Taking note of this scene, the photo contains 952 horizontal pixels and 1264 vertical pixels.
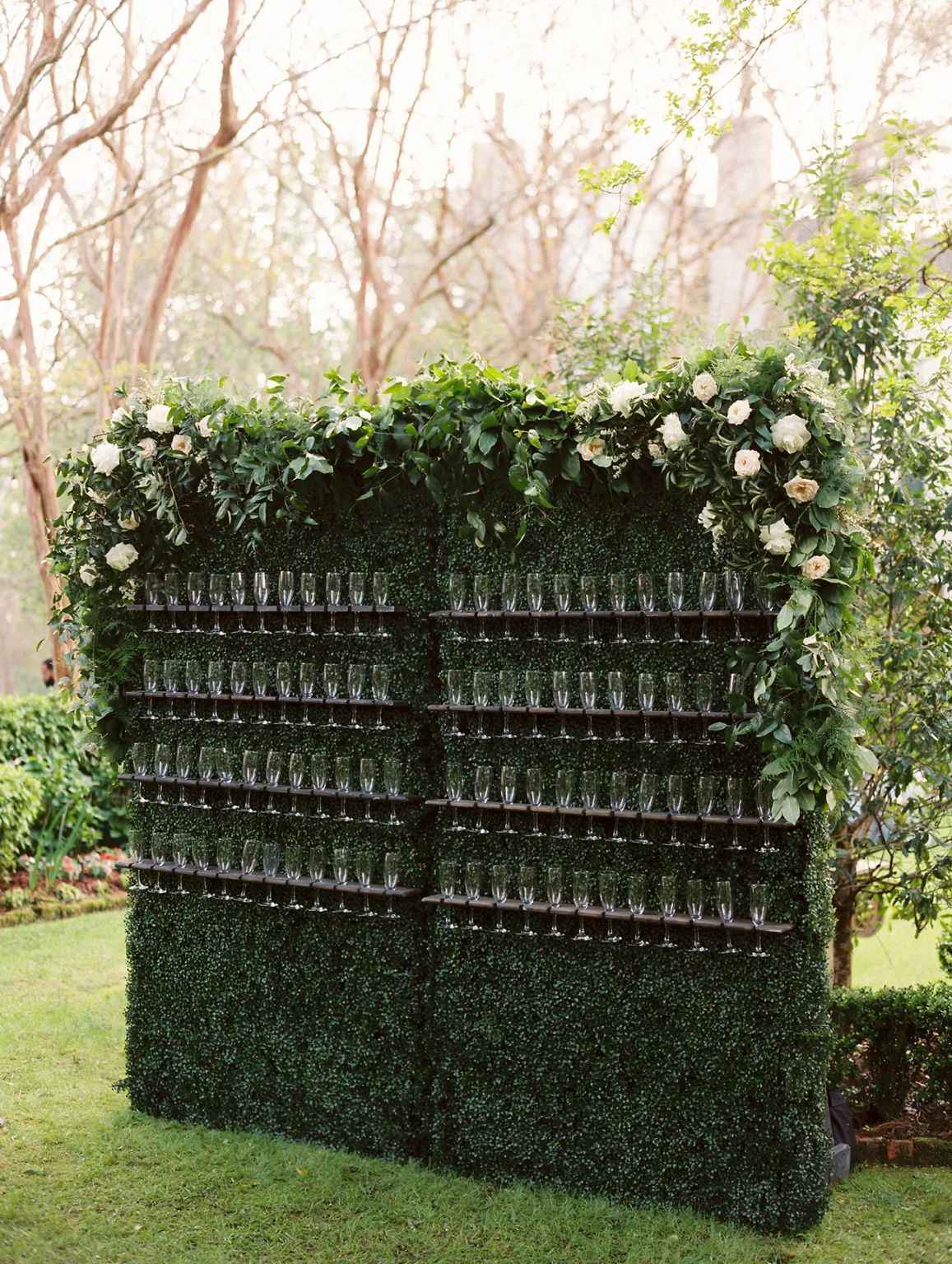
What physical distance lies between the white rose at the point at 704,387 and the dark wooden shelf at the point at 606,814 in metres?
1.44

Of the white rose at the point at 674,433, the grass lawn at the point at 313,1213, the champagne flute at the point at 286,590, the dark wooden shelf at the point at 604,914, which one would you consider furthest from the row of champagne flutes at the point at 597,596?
the grass lawn at the point at 313,1213

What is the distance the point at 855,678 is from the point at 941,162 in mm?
10535

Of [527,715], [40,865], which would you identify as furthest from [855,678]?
[40,865]

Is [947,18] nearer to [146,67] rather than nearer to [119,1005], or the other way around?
[146,67]

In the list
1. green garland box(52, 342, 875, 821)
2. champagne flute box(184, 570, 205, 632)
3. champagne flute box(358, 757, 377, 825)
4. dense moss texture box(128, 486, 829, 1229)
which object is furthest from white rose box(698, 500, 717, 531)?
champagne flute box(184, 570, 205, 632)

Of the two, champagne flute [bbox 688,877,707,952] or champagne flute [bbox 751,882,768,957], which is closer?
champagne flute [bbox 751,882,768,957]

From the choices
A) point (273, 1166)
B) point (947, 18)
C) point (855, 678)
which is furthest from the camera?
point (947, 18)

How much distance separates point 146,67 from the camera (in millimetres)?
9367

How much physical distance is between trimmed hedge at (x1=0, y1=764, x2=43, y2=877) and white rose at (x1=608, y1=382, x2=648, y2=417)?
638 cm

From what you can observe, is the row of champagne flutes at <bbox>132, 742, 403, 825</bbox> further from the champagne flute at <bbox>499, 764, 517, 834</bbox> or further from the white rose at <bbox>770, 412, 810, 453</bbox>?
the white rose at <bbox>770, 412, 810, 453</bbox>

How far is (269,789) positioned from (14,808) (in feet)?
15.7

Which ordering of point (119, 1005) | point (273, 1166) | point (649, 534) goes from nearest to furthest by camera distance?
point (649, 534) → point (273, 1166) → point (119, 1005)

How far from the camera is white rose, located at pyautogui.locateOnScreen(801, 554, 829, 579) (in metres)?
4.14

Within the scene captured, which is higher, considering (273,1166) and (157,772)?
(157,772)
